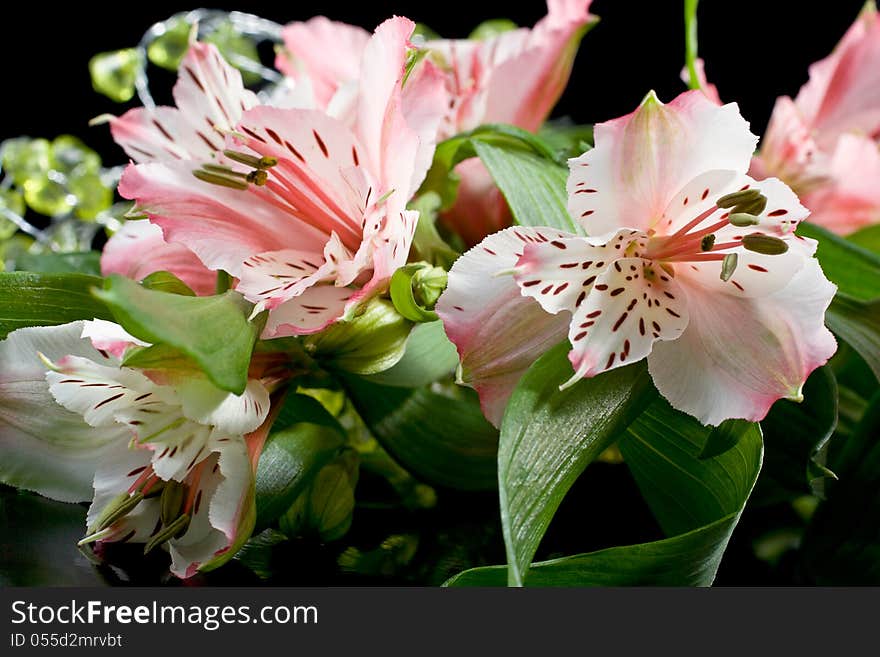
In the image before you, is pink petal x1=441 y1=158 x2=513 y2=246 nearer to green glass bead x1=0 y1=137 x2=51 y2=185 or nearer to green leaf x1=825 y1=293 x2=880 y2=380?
green leaf x1=825 y1=293 x2=880 y2=380

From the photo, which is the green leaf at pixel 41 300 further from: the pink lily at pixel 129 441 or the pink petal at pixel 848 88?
the pink petal at pixel 848 88

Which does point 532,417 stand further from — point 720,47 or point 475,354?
point 720,47

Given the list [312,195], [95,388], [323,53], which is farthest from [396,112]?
[323,53]

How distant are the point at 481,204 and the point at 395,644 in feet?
1.11

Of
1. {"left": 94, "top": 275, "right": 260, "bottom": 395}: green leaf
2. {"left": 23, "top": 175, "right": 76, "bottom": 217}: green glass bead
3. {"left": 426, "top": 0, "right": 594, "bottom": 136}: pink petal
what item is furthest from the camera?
{"left": 23, "top": 175, "right": 76, "bottom": 217}: green glass bead

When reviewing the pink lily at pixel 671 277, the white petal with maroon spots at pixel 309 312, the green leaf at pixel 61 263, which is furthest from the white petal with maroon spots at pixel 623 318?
the green leaf at pixel 61 263

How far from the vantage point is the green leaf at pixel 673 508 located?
45 centimetres

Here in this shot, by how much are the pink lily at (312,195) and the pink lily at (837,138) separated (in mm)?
343

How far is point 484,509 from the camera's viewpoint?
2.09 ft

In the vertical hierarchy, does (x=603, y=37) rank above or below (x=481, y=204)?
below

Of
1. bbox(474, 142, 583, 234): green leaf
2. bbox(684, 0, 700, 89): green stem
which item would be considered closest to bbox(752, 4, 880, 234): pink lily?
bbox(684, 0, 700, 89): green stem

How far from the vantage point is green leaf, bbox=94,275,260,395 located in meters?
A: 0.36

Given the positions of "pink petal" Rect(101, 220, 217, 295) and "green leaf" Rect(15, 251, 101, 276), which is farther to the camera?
"green leaf" Rect(15, 251, 101, 276)

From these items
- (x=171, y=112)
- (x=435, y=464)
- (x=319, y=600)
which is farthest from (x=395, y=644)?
(x=171, y=112)
